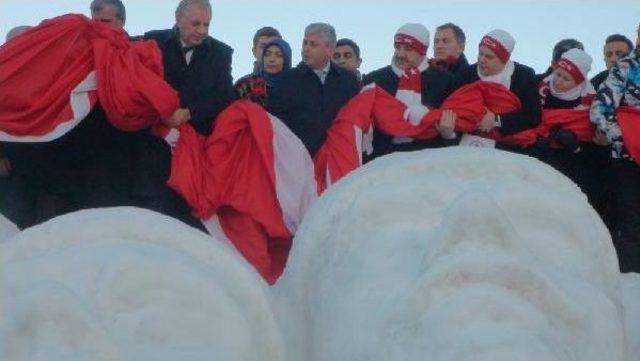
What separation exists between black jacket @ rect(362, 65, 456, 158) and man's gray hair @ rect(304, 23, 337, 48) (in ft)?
0.93

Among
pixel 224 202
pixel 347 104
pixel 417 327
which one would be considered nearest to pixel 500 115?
pixel 347 104

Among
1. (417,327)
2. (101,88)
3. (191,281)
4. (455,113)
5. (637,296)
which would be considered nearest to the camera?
(417,327)

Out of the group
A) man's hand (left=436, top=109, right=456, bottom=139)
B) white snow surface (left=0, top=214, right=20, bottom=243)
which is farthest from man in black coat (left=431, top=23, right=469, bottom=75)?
white snow surface (left=0, top=214, right=20, bottom=243)

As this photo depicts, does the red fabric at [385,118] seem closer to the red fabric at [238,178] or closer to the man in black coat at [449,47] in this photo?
the red fabric at [238,178]

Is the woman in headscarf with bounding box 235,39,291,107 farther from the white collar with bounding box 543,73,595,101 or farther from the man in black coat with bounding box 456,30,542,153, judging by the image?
the white collar with bounding box 543,73,595,101

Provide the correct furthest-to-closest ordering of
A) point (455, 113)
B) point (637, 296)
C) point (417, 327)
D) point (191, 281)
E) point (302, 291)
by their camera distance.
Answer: point (455, 113) < point (637, 296) < point (302, 291) < point (191, 281) < point (417, 327)

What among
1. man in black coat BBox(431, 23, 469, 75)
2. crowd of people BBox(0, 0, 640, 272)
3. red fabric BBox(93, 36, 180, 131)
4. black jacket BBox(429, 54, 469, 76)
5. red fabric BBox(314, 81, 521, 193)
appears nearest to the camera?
red fabric BBox(93, 36, 180, 131)

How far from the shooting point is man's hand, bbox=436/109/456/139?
599cm

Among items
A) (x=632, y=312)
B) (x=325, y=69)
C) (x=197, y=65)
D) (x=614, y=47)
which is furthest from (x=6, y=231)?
(x=614, y=47)

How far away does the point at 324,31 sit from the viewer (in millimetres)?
6504

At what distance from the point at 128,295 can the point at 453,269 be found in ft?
2.00

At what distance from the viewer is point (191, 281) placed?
91.8 inches

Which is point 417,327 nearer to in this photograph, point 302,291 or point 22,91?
point 302,291

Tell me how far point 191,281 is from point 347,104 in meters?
3.96
